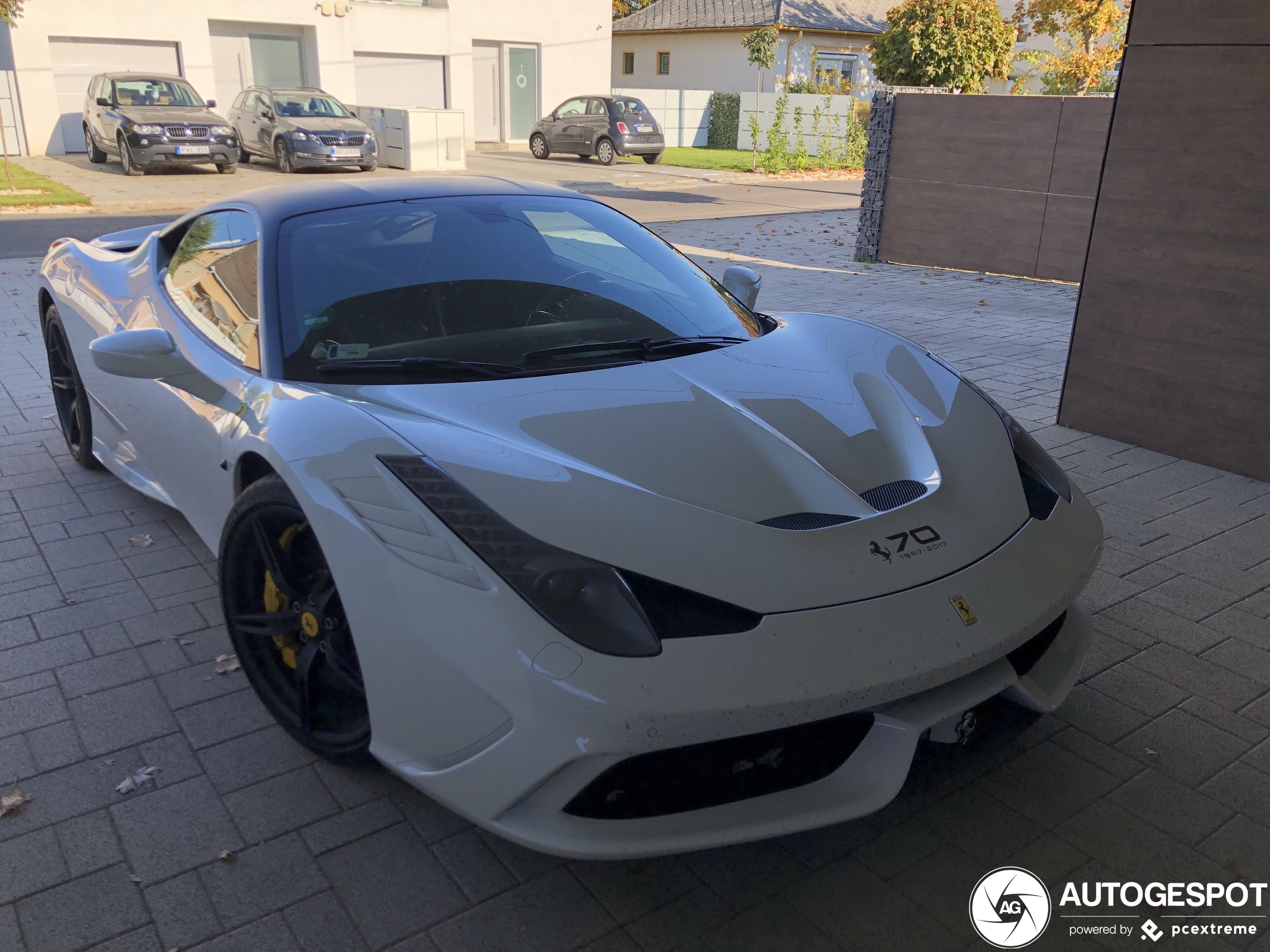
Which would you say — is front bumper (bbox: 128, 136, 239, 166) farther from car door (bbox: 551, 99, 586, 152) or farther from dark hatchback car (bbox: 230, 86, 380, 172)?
car door (bbox: 551, 99, 586, 152)

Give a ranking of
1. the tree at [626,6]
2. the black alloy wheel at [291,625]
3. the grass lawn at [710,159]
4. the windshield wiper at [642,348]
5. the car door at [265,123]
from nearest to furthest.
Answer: the black alloy wheel at [291,625], the windshield wiper at [642,348], the car door at [265,123], the grass lawn at [710,159], the tree at [626,6]

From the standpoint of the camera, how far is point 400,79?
28.8 metres

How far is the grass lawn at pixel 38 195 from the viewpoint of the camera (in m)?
14.8

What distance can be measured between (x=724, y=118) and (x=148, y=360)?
33.4 metres

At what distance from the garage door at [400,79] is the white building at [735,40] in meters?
13.6

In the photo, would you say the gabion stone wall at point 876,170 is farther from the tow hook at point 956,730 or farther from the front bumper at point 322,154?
the front bumper at point 322,154

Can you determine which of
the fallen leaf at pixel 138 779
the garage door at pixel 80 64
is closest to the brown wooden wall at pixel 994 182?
the fallen leaf at pixel 138 779

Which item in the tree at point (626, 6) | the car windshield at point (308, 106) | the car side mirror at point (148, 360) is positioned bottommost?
the car side mirror at point (148, 360)

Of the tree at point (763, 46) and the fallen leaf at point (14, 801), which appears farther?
the tree at point (763, 46)

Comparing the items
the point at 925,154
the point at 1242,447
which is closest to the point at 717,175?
the point at 925,154

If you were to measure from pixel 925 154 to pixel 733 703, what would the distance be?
1093 centimetres

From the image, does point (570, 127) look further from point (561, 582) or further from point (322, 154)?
point (561, 582)

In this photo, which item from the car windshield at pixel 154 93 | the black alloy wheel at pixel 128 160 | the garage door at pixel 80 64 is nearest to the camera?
the black alloy wheel at pixel 128 160

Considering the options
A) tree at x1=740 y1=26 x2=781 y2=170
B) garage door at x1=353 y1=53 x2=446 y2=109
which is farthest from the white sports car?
tree at x1=740 y1=26 x2=781 y2=170
